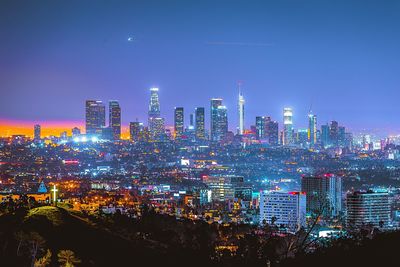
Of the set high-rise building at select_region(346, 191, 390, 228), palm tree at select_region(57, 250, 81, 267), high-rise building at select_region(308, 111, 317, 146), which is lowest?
high-rise building at select_region(346, 191, 390, 228)

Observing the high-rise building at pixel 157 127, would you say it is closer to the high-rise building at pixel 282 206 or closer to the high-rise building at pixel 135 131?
the high-rise building at pixel 135 131

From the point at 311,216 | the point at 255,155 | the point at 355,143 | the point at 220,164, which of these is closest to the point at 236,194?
the point at 311,216

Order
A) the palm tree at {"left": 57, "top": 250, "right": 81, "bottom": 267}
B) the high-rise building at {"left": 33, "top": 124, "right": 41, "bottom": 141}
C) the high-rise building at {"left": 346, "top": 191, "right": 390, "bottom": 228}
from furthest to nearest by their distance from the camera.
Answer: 1. the high-rise building at {"left": 33, "top": 124, "right": 41, "bottom": 141}
2. the high-rise building at {"left": 346, "top": 191, "right": 390, "bottom": 228}
3. the palm tree at {"left": 57, "top": 250, "right": 81, "bottom": 267}

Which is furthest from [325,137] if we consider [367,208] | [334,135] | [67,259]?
[67,259]

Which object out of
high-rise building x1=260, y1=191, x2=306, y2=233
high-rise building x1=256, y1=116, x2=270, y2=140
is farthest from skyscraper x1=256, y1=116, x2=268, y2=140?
high-rise building x1=260, y1=191, x2=306, y2=233

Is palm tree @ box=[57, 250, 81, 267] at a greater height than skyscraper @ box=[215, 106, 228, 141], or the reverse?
skyscraper @ box=[215, 106, 228, 141]

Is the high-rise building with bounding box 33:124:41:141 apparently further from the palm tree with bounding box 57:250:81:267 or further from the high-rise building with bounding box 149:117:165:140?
the palm tree with bounding box 57:250:81:267

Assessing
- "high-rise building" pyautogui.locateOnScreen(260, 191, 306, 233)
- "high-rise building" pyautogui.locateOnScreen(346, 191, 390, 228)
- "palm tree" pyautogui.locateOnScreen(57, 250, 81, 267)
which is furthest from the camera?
"high-rise building" pyautogui.locateOnScreen(260, 191, 306, 233)
